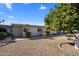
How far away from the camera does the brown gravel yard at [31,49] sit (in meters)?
4.92

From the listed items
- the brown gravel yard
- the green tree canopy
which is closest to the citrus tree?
the green tree canopy

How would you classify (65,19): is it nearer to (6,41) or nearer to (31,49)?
(31,49)

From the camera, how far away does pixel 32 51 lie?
5.14 metres

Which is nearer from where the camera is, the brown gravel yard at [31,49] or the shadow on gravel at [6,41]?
the brown gravel yard at [31,49]

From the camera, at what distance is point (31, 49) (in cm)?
530

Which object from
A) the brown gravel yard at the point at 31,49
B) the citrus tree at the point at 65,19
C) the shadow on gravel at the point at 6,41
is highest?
the citrus tree at the point at 65,19

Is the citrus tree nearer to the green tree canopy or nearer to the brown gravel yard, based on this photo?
the green tree canopy

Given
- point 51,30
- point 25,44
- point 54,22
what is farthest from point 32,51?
point 54,22

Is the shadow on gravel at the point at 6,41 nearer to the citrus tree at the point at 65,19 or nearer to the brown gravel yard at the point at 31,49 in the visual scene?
the brown gravel yard at the point at 31,49

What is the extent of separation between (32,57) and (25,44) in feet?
3.15

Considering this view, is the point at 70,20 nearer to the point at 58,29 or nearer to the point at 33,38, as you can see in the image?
the point at 58,29

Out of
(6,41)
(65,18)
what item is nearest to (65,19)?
(65,18)

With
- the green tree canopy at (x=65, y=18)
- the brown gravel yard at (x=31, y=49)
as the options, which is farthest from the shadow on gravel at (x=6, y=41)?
the green tree canopy at (x=65, y=18)

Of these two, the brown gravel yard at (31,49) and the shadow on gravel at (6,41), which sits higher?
the shadow on gravel at (6,41)
